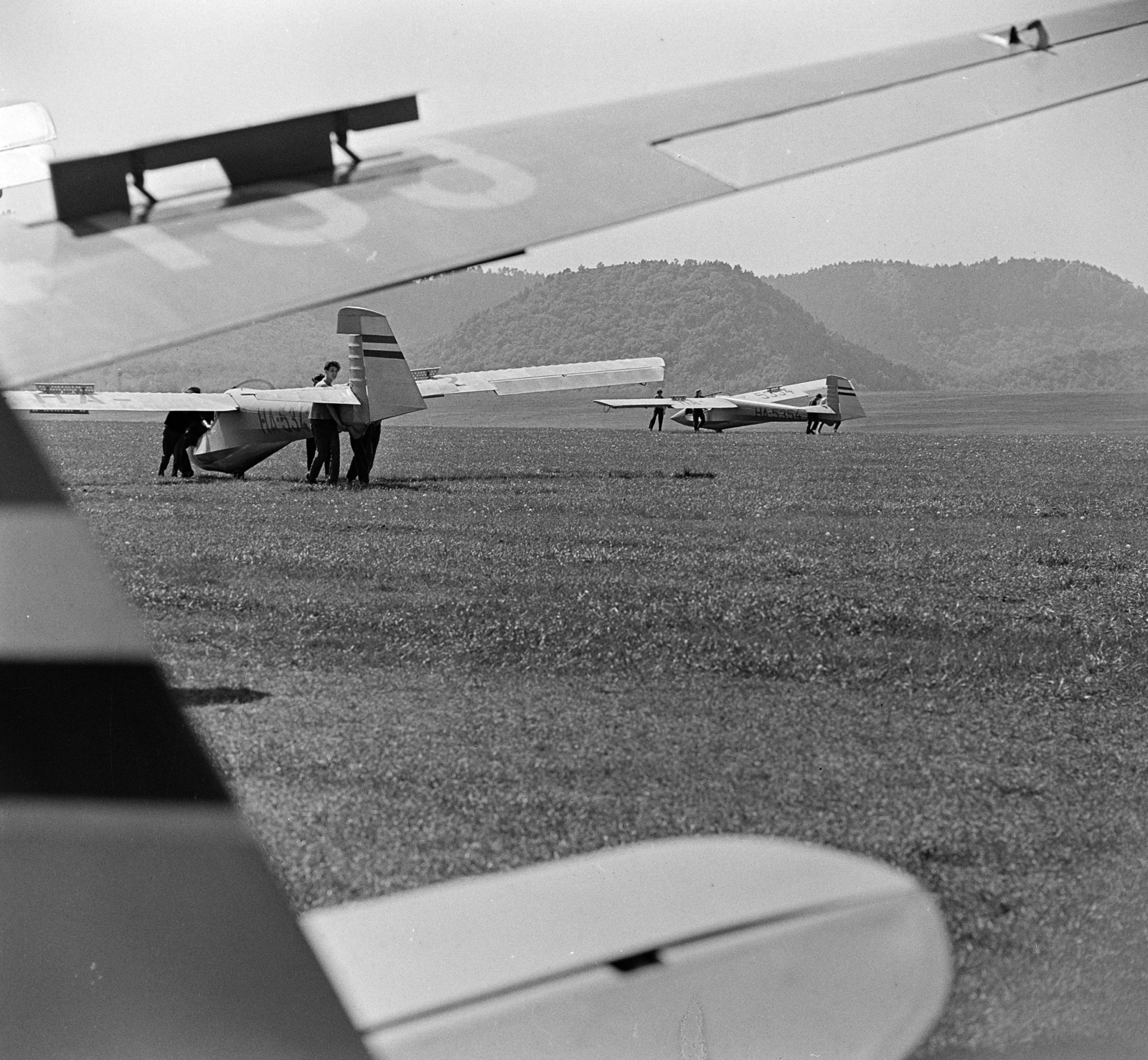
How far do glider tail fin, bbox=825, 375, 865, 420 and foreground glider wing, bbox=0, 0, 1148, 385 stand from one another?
2869cm

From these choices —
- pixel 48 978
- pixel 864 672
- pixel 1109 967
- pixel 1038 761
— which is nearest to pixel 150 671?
pixel 48 978

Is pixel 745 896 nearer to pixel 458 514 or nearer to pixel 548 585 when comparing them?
pixel 548 585

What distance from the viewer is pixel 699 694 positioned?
5.09 meters

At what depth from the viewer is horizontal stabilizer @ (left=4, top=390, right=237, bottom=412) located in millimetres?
14352

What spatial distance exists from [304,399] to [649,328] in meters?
29.8

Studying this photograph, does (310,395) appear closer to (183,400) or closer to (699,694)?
(183,400)

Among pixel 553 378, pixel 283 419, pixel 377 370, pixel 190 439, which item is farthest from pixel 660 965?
pixel 553 378

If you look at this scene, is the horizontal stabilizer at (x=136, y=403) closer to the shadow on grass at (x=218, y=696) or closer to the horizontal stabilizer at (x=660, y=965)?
the shadow on grass at (x=218, y=696)

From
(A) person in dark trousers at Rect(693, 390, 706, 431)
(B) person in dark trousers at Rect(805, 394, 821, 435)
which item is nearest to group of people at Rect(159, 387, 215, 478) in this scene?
(A) person in dark trousers at Rect(693, 390, 706, 431)

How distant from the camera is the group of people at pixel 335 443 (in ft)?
44.7

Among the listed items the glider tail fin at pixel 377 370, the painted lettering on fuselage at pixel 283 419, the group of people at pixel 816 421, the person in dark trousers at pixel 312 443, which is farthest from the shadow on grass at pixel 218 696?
the group of people at pixel 816 421

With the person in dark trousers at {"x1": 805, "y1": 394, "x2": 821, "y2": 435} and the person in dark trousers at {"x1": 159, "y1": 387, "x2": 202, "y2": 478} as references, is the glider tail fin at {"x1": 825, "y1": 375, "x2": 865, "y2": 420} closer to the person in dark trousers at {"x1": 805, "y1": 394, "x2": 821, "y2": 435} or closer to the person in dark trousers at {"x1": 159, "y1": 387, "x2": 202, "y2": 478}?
the person in dark trousers at {"x1": 805, "y1": 394, "x2": 821, "y2": 435}

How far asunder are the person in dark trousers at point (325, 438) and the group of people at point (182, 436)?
1685 mm

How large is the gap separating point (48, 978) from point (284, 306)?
57 cm
